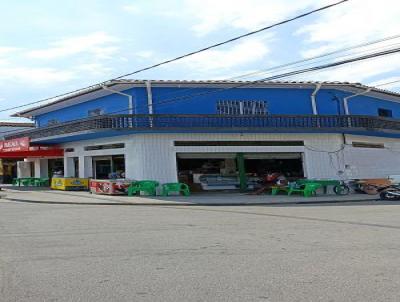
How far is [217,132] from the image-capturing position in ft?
81.8

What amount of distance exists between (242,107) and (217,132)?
2428 mm

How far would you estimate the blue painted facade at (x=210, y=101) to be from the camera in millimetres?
25031

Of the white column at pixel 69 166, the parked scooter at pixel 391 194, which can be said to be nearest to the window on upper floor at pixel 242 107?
the parked scooter at pixel 391 194

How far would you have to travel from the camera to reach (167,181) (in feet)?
79.4

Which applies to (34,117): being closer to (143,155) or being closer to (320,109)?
(143,155)

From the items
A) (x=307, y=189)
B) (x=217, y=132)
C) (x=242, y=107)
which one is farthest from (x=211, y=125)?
(x=307, y=189)

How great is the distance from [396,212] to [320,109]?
13042mm

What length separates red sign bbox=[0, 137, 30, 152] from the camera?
1106 inches

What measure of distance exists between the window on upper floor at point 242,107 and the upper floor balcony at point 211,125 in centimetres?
137

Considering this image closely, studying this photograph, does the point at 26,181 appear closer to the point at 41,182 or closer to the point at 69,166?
the point at 41,182

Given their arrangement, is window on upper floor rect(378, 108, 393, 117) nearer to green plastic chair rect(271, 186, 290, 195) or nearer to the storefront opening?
green plastic chair rect(271, 186, 290, 195)

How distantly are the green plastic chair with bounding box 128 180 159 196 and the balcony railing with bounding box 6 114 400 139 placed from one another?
2.55 m

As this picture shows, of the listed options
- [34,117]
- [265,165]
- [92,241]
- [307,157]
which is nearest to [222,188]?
[265,165]

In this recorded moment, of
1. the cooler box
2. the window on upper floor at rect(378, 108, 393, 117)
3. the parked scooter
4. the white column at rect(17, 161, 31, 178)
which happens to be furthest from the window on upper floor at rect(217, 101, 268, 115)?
the white column at rect(17, 161, 31, 178)
